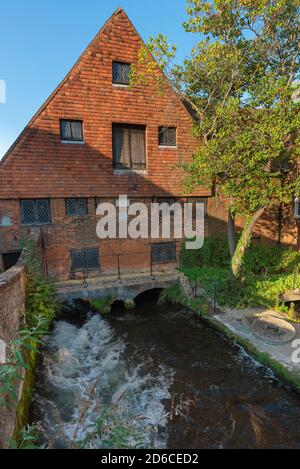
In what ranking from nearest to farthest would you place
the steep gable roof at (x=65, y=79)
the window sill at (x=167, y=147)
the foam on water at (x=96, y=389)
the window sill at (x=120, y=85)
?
1. the foam on water at (x=96, y=389)
2. the steep gable roof at (x=65, y=79)
3. the window sill at (x=120, y=85)
4. the window sill at (x=167, y=147)

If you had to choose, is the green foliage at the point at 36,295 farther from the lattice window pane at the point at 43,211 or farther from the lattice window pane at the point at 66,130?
the lattice window pane at the point at 66,130

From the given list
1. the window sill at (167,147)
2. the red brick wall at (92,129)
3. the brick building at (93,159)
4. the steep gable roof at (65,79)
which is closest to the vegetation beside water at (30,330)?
the brick building at (93,159)

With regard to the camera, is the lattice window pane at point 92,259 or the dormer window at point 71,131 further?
the lattice window pane at point 92,259

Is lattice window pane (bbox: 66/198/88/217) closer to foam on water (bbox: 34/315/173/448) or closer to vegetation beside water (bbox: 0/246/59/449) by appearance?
vegetation beside water (bbox: 0/246/59/449)

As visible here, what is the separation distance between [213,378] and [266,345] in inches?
78.0

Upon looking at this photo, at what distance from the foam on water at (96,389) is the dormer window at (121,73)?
11541 millimetres

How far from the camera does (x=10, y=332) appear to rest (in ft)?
16.3

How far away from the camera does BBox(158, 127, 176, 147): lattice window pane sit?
12727 millimetres

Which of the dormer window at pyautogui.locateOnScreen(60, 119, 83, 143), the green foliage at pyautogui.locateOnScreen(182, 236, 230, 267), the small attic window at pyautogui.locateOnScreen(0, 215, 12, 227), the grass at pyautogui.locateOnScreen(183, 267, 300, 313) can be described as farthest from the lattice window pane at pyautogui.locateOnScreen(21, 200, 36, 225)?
the grass at pyautogui.locateOnScreen(183, 267, 300, 313)

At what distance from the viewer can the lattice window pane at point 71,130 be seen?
11.1 m

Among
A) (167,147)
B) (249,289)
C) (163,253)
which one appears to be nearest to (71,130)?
(167,147)

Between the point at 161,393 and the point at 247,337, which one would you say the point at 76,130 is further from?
the point at 247,337
